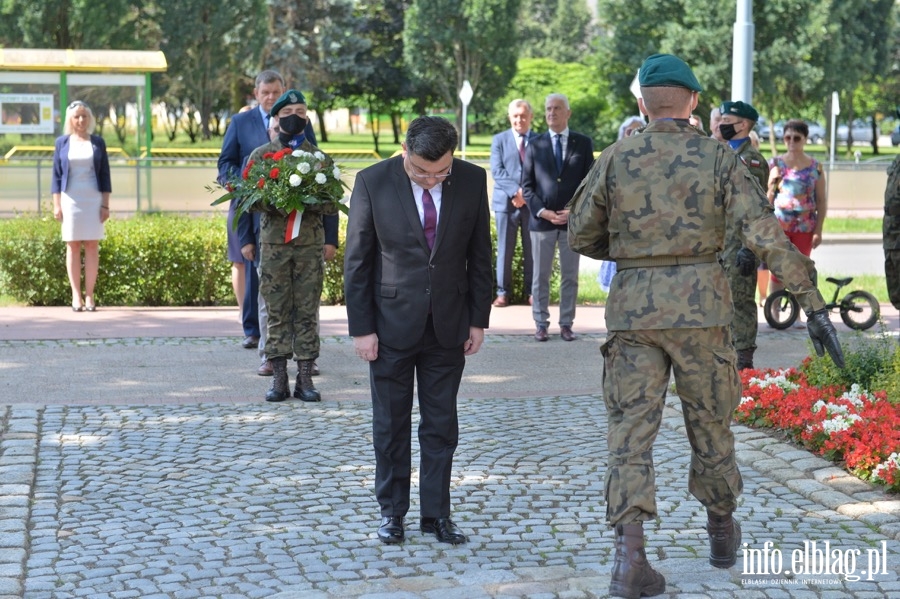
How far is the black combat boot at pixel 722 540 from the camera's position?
4871 millimetres

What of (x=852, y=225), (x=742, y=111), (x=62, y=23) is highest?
(x=62, y=23)

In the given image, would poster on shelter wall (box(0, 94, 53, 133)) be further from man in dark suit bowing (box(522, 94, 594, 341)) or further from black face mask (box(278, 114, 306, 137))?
black face mask (box(278, 114, 306, 137))

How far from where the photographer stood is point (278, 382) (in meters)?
8.27

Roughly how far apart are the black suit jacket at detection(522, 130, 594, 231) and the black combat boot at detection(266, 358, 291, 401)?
10.1 ft

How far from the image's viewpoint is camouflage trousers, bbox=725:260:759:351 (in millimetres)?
8672

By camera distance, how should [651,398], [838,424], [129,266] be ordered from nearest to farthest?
[651,398], [838,424], [129,266]

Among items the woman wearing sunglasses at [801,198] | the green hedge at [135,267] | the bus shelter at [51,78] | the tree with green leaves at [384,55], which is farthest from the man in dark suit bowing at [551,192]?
the tree with green leaves at [384,55]

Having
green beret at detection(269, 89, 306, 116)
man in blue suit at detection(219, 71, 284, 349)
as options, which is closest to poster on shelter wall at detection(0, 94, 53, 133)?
man in blue suit at detection(219, 71, 284, 349)

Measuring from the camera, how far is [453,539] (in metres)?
Result: 5.31

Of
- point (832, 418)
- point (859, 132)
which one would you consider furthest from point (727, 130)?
point (859, 132)

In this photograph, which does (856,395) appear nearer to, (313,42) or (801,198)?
(801,198)

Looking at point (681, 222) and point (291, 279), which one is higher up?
point (681, 222)

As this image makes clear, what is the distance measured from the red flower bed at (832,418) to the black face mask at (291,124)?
3342 millimetres

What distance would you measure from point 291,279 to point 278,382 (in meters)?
0.69
